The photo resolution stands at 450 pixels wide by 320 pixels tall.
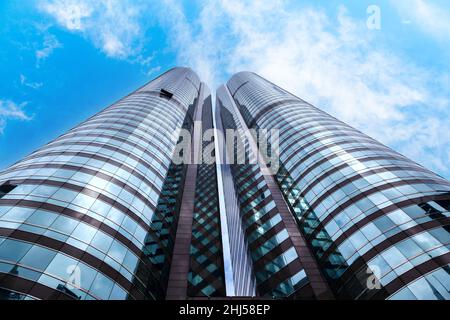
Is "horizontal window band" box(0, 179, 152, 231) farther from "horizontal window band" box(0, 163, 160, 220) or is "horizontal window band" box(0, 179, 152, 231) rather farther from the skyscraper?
"horizontal window band" box(0, 163, 160, 220)

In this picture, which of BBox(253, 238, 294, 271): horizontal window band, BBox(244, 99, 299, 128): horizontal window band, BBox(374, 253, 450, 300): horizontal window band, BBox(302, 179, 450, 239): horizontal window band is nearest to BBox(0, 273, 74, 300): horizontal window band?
BBox(253, 238, 294, 271): horizontal window band

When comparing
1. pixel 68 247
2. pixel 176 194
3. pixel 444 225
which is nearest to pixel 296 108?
pixel 176 194

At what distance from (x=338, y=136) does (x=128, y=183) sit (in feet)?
109

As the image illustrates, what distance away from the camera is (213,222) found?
49438 mm

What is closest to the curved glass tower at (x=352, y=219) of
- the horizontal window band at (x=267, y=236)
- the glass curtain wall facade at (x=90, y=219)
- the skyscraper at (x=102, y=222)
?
the horizontal window band at (x=267, y=236)

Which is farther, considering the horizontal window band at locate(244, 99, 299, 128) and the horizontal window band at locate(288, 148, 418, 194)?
the horizontal window band at locate(244, 99, 299, 128)

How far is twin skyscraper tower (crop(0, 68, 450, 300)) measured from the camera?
63.0ft

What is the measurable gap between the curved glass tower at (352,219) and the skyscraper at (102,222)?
11042 millimetres

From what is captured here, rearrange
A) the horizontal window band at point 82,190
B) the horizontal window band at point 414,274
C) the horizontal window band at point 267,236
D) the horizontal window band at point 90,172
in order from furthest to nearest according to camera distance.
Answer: the horizontal window band at point 267,236
the horizontal window band at point 90,172
the horizontal window band at point 82,190
the horizontal window band at point 414,274

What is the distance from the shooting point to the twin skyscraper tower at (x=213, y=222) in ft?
63.0

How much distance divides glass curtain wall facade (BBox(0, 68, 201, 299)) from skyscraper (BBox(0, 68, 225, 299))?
7 cm

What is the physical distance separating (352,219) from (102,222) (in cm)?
2516

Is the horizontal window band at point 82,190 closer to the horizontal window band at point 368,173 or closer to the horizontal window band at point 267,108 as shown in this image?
the horizontal window band at point 368,173
